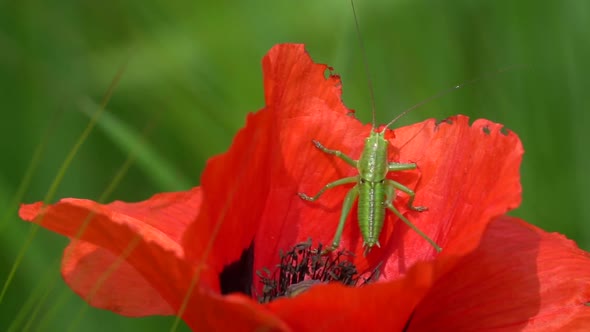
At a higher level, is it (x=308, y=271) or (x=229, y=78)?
(x=229, y=78)

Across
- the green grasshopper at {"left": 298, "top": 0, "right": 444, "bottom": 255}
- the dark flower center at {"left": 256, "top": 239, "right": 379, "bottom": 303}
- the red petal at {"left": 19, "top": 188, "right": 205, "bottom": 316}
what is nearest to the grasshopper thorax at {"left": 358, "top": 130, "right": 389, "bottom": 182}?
the green grasshopper at {"left": 298, "top": 0, "right": 444, "bottom": 255}

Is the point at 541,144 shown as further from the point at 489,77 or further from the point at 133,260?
the point at 133,260

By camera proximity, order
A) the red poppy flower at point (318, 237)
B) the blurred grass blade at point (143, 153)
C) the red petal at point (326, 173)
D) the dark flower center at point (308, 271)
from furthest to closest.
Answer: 1. the blurred grass blade at point (143, 153)
2. the dark flower center at point (308, 271)
3. the red petal at point (326, 173)
4. the red poppy flower at point (318, 237)

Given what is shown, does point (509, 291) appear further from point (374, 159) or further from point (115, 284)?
point (115, 284)

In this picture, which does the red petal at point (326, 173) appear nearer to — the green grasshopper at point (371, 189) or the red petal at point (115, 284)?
the green grasshopper at point (371, 189)

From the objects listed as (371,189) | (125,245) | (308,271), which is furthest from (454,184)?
(125,245)

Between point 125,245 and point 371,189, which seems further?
point 371,189

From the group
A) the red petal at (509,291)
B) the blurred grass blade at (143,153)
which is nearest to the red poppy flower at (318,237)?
the red petal at (509,291)

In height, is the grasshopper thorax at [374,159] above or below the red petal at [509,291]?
above
